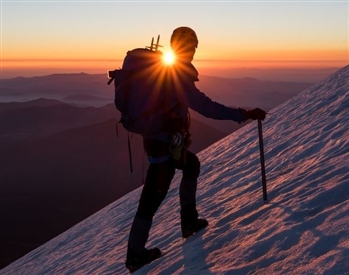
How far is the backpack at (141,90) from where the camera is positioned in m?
4.69

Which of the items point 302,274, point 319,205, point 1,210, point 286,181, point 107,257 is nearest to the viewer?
point 302,274

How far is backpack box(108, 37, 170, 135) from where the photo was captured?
4.69 m

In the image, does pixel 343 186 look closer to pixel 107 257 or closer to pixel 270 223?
pixel 270 223

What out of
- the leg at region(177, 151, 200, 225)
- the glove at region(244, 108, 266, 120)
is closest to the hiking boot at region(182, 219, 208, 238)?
the leg at region(177, 151, 200, 225)

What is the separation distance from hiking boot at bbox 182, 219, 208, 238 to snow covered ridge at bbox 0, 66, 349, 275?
11cm

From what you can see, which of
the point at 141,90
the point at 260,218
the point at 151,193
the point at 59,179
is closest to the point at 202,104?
the point at 141,90

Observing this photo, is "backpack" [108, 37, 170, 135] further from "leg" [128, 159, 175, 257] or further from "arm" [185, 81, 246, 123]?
"leg" [128, 159, 175, 257]

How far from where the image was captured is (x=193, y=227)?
588cm

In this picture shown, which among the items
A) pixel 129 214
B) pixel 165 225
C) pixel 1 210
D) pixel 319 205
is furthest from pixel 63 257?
pixel 1 210

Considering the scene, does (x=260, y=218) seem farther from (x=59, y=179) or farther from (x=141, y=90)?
(x=59, y=179)

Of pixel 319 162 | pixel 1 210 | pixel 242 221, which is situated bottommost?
pixel 1 210

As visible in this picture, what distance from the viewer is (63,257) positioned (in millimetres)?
9672

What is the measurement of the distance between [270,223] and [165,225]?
2.99 m

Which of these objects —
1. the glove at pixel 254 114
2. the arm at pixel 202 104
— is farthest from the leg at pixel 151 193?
the glove at pixel 254 114
